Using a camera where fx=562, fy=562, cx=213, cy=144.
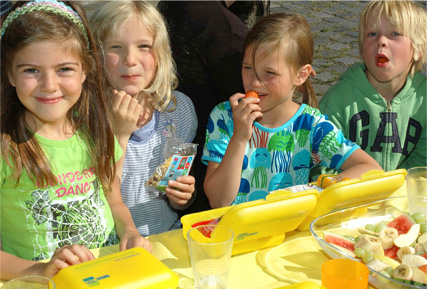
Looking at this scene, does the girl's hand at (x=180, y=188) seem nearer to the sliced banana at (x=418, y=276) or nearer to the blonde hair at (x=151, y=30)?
the blonde hair at (x=151, y=30)

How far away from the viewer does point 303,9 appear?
7.85 m

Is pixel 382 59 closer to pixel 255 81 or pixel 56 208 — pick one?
pixel 255 81

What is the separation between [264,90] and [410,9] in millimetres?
1071

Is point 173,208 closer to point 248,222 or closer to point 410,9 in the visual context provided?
point 248,222

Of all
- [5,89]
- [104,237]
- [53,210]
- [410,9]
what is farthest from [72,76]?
[410,9]

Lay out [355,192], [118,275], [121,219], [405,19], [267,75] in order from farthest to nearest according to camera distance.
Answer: [405,19] → [267,75] → [121,219] → [355,192] → [118,275]

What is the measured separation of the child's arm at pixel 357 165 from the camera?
2.61 m

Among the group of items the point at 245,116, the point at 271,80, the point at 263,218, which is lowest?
the point at 263,218

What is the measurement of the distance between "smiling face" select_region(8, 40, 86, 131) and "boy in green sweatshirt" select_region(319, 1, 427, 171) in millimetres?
1548

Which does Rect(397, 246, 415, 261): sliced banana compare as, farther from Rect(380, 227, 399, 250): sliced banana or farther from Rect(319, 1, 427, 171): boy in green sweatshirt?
Rect(319, 1, 427, 171): boy in green sweatshirt

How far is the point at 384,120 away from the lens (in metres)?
3.21

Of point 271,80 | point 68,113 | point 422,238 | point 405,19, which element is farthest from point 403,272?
point 405,19

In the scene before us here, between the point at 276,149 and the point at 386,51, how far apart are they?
35.1 inches

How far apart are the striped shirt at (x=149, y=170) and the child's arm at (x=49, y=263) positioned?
87cm
